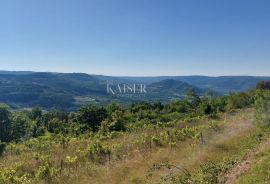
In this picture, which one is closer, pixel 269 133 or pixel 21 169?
pixel 21 169

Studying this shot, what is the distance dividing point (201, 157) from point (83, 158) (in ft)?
26.0

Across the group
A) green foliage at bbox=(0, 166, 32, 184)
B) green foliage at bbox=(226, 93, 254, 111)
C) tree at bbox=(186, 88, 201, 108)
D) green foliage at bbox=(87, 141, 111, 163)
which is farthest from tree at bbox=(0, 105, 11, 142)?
green foliage at bbox=(0, 166, 32, 184)

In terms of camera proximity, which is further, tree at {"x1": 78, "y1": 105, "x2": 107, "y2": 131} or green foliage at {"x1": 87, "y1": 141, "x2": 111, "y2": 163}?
tree at {"x1": 78, "y1": 105, "x2": 107, "y2": 131}

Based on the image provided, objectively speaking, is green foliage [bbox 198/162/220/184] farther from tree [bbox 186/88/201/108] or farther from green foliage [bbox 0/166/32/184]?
tree [bbox 186/88/201/108]

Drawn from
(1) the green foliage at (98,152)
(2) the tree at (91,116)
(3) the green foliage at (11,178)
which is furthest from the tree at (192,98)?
(3) the green foliage at (11,178)

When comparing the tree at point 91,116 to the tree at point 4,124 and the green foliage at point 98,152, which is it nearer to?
the tree at point 4,124

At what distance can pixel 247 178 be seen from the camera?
56.3 ft

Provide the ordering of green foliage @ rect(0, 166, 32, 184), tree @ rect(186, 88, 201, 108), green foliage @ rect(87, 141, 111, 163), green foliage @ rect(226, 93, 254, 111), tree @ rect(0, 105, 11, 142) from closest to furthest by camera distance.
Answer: green foliage @ rect(0, 166, 32, 184), green foliage @ rect(87, 141, 111, 163), green foliage @ rect(226, 93, 254, 111), tree @ rect(0, 105, 11, 142), tree @ rect(186, 88, 201, 108)

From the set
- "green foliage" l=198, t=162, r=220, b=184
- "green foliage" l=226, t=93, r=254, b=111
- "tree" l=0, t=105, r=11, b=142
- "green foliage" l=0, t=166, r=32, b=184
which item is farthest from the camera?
"tree" l=0, t=105, r=11, b=142

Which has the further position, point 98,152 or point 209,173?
point 98,152

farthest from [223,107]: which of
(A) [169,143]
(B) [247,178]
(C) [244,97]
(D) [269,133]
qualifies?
(B) [247,178]

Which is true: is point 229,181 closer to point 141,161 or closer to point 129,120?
point 141,161

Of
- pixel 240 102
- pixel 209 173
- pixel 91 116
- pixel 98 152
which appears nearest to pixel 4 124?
pixel 91 116

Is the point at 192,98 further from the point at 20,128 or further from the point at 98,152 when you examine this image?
the point at 98,152
